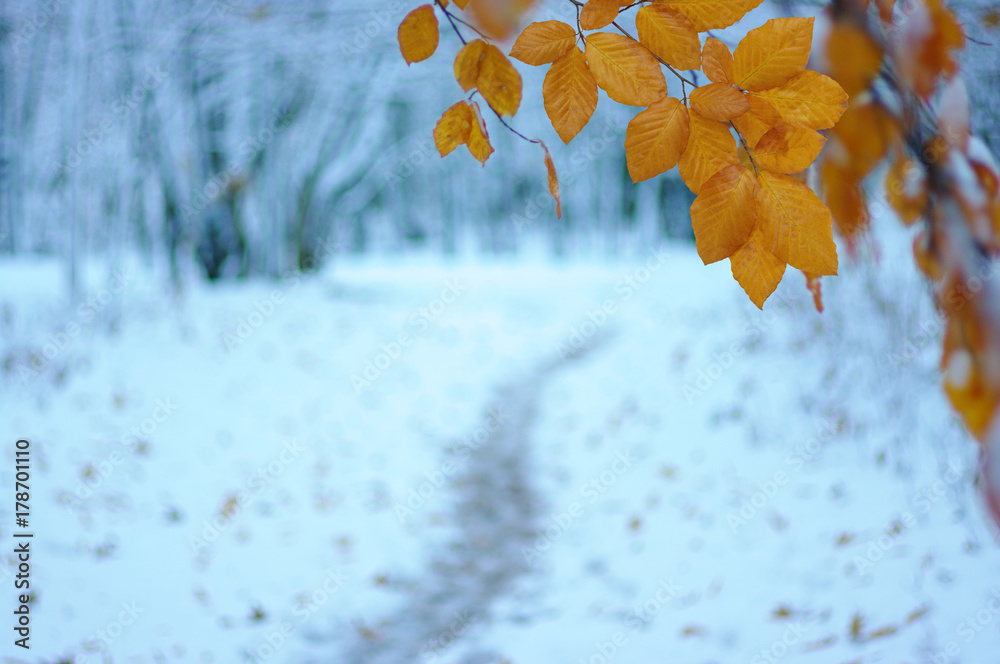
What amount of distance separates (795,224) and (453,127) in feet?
1.79

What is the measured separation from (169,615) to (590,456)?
3.47 meters

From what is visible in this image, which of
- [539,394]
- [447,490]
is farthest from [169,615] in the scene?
[539,394]

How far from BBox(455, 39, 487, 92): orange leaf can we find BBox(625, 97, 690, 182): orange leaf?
0.31 meters

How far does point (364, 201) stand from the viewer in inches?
976

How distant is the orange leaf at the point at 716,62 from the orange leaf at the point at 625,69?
0.17 ft

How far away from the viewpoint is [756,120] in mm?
734

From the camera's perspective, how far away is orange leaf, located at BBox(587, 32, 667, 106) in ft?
2.53

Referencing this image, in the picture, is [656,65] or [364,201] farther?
[364,201]

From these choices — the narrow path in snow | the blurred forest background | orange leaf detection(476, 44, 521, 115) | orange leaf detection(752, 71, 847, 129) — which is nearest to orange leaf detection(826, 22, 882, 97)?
orange leaf detection(752, 71, 847, 129)

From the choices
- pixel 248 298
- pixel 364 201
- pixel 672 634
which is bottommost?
pixel 672 634

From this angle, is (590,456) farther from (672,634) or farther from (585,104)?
(585,104)

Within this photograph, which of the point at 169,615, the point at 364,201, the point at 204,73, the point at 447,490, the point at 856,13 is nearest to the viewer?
the point at 856,13

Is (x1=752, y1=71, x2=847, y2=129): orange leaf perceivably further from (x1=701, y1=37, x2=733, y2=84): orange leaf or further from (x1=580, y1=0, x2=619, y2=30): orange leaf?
(x1=580, y1=0, x2=619, y2=30): orange leaf

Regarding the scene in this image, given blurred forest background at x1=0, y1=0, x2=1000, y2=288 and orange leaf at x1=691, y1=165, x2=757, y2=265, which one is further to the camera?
blurred forest background at x1=0, y1=0, x2=1000, y2=288
